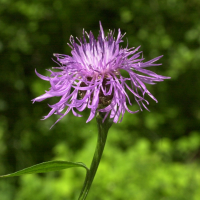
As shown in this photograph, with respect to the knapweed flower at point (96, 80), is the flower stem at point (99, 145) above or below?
below

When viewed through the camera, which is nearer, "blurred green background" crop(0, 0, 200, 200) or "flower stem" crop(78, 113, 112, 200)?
"flower stem" crop(78, 113, 112, 200)

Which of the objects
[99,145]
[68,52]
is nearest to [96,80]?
[99,145]

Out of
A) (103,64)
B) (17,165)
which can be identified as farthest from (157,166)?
(103,64)

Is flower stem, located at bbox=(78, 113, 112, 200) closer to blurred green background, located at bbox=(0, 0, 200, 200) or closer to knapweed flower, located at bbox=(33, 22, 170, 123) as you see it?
knapweed flower, located at bbox=(33, 22, 170, 123)

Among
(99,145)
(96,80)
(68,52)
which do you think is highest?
(68,52)

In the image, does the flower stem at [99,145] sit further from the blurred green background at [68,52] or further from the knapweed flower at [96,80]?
the blurred green background at [68,52]

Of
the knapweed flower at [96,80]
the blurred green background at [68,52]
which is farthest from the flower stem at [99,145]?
the blurred green background at [68,52]

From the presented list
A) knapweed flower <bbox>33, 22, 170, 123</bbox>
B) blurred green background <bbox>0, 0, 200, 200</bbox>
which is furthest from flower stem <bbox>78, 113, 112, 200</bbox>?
blurred green background <bbox>0, 0, 200, 200</bbox>

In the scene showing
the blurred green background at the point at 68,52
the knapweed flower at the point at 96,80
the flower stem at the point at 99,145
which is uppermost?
the blurred green background at the point at 68,52

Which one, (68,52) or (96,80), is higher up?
(68,52)

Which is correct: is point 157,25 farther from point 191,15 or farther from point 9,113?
point 9,113

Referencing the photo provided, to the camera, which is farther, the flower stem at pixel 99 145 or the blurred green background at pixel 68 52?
the blurred green background at pixel 68 52

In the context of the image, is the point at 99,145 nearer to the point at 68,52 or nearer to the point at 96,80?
the point at 96,80
